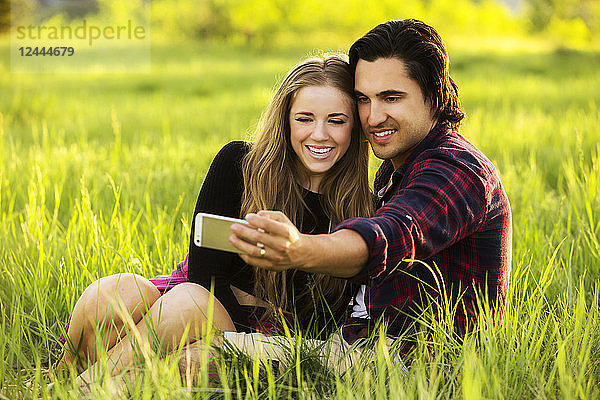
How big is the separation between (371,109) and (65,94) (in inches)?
378

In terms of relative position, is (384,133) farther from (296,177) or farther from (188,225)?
(188,225)

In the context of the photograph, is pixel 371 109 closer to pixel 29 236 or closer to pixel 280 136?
pixel 280 136

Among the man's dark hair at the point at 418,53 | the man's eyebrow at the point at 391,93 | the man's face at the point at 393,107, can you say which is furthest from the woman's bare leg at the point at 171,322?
the man's dark hair at the point at 418,53

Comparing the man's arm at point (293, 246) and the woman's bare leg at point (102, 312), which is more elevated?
the man's arm at point (293, 246)

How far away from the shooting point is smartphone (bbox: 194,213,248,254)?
166cm

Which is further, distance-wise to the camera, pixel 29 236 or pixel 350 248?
pixel 29 236

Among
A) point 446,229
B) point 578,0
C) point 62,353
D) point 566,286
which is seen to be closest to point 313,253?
point 446,229

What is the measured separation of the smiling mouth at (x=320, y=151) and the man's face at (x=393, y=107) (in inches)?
7.4

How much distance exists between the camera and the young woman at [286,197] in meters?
2.47

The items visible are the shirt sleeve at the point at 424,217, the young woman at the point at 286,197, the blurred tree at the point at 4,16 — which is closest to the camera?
the shirt sleeve at the point at 424,217

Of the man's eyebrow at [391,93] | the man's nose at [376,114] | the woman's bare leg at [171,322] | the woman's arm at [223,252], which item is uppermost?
the man's eyebrow at [391,93]

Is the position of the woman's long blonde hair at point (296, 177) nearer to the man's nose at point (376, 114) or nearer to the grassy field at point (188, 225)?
the man's nose at point (376, 114)

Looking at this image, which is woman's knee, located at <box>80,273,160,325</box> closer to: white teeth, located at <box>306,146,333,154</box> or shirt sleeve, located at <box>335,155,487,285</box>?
white teeth, located at <box>306,146,333,154</box>

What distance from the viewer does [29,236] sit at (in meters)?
3.35
